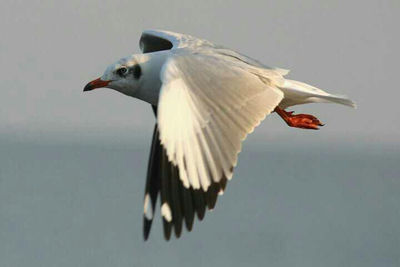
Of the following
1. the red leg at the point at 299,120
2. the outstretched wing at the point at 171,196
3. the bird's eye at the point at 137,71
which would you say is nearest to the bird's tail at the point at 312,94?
the red leg at the point at 299,120

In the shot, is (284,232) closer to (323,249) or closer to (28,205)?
(323,249)

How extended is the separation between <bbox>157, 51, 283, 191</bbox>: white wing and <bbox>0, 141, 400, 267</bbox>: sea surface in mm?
14626

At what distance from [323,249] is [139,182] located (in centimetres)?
1301

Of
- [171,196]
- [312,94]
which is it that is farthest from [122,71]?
[171,196]

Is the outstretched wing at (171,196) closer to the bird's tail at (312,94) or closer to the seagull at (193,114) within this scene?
the seagull at (193,114)

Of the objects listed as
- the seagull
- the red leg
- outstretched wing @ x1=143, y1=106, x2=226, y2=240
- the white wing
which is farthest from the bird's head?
outstretched wing @ x1=143, y1=106, x2=226, y2=240

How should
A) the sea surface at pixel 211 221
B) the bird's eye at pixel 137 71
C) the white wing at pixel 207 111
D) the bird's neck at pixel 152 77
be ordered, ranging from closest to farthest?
the white wing at pixel 207 111
the bird's neck at pixel 152 77
the bird's eye at pixel 137 71
the sea surface at pixel 211 221

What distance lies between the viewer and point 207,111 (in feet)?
26.0

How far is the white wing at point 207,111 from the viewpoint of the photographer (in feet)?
25.0

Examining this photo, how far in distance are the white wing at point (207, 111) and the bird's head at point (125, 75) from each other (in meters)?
0.50

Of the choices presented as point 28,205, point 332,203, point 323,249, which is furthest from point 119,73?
point 332,203

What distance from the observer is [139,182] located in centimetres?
3956

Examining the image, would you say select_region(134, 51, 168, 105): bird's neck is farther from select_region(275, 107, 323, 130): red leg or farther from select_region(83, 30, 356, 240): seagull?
select_region(275, 107, 323, 130): red leg

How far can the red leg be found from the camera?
374 inches
